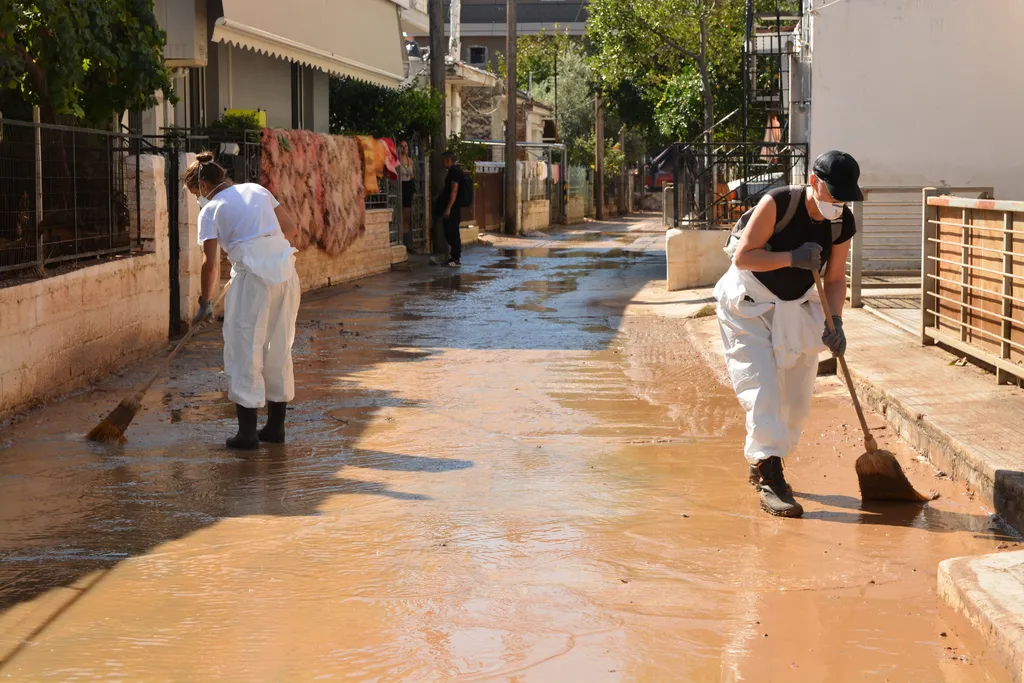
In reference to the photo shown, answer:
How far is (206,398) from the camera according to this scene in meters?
9.59

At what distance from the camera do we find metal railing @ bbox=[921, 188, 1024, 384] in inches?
345

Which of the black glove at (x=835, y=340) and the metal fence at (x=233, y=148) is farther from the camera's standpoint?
the metal fence at (x=233, y=148)

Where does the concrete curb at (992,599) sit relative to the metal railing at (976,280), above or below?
below

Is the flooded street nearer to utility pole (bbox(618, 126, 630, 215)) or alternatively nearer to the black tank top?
the black tank top

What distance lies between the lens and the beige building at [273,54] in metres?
15.1

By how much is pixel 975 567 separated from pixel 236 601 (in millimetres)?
2730

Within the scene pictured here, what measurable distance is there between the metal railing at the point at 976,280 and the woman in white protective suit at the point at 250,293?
14.8 feet

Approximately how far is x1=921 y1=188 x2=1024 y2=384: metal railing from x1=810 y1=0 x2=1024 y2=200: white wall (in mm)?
6606

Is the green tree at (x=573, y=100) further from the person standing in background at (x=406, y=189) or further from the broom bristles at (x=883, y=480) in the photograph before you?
the broom bristles at (x=883, y=480)

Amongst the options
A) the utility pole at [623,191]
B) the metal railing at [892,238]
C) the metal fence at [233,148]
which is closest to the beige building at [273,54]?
the metal fence at [233,148]

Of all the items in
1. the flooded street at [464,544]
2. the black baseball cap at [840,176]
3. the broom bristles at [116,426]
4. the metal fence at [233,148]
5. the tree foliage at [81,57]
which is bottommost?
the flooded street at [464,544]

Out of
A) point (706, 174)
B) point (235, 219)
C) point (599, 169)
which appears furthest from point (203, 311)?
point (599, 169)

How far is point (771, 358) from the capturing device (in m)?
6.45

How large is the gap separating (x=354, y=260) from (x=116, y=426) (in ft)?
39.2
